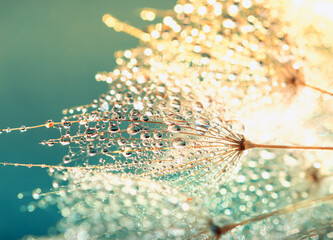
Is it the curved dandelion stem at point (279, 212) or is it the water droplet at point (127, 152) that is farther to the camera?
the water droplet at point (127, 152)

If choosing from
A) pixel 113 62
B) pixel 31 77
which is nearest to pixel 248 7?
pixel 113 62

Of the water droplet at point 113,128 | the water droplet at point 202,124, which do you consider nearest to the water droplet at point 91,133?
the water droplet at point 113,128

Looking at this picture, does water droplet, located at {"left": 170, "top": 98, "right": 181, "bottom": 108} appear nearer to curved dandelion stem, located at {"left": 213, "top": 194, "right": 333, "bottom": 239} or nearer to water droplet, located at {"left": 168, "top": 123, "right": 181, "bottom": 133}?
water droplet, located at {"left": 168, "top": 123, "right": 181, "bottom": 133}

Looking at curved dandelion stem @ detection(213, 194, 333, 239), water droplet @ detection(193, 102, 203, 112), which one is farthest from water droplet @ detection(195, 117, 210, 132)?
curved dandelion stem @ detection(213, 194, 333, 239)

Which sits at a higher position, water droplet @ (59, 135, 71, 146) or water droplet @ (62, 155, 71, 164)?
water droplet @ (59, 135, 71, 146)

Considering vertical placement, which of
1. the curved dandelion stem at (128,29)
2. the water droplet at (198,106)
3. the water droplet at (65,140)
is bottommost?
the water droplet at (198,106)

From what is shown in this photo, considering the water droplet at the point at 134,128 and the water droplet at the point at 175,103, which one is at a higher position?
the water droplet at the point at 175,103

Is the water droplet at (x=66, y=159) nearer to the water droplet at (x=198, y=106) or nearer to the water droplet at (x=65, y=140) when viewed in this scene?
the water droplet at (x=65, y=140)

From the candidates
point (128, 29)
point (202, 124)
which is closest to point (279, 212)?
point (202, 124)

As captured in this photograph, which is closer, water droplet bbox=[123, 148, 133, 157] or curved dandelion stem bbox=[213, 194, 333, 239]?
curved dandelion stem bbox=[213, 194, 333, 239]

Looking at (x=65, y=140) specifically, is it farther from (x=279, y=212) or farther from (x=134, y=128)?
(x=279, y=212)

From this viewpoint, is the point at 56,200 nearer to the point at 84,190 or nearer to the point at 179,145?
the point at 84,190
